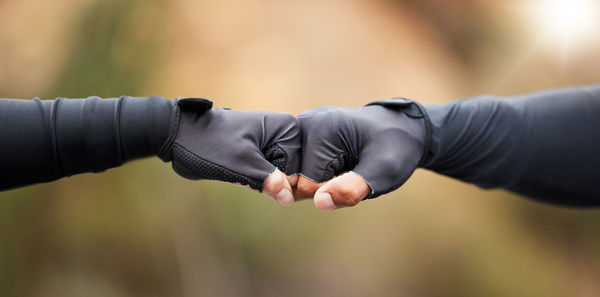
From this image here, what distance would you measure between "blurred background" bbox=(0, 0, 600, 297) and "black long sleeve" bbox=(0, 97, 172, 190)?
787 mm

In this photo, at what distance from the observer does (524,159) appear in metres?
0.97

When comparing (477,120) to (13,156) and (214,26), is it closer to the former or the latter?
(13,156)

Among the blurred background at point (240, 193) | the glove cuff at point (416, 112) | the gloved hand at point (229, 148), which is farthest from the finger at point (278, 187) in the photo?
the blurred background at point (240, 193)

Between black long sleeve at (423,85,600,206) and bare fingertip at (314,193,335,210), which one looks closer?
bare fingertip at (314,193,335,210)

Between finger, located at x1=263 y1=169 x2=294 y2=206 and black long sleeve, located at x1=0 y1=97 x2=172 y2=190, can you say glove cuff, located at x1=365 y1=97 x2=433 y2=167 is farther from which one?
black long sleeve, located at x1=0 y1=97 x2=172 y2=190

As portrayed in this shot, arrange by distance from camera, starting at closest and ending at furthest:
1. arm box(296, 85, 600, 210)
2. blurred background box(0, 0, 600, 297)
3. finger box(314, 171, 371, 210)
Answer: finger box(314, 171, 371, 210)
arm box(296, 85, 600, 210)
blurred background box(0, 0, 600, 297)

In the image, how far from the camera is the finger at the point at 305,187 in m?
0.87

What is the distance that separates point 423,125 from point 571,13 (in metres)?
1.26

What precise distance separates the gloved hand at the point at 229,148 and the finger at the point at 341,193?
8 cm

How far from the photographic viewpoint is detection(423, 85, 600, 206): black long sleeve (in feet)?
3.13

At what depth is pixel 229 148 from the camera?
0.83 m

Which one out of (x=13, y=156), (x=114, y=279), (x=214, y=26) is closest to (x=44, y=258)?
(x=114, y=279)

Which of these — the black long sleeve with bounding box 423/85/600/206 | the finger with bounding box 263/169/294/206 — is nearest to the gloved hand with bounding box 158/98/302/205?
the finger with bounding box 263/169/294/206

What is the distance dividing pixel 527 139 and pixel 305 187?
22.7 inches
